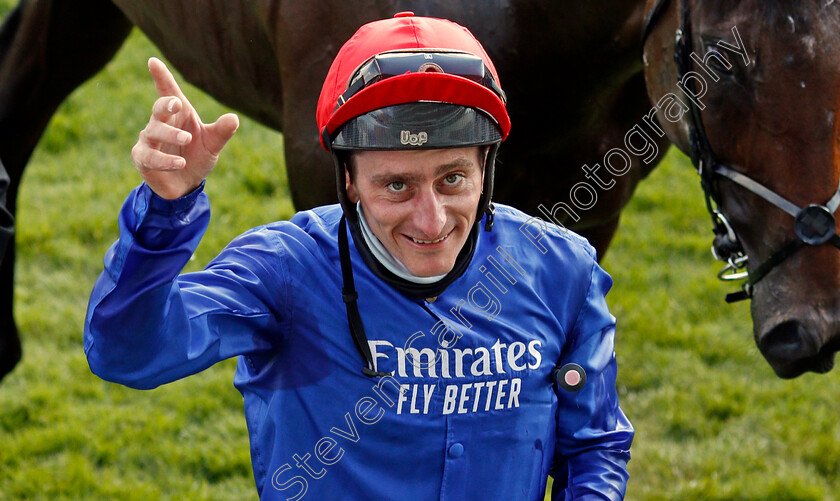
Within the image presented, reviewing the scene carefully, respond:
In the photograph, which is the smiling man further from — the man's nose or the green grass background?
the green grass background

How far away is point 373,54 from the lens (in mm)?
2043

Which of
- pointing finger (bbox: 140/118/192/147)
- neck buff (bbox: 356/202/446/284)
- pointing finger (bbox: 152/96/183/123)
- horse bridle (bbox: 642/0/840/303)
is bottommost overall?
pointing finger (bbox: 140/118/192/147)

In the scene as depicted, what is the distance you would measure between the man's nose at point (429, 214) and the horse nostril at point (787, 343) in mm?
941

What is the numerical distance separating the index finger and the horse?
4.72 feet

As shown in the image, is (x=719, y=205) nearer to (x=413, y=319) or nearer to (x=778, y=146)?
(x=778, y=146)

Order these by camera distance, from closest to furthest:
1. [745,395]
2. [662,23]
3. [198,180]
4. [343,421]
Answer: [198,180] → [343,421] → [662,23] → [745,395]

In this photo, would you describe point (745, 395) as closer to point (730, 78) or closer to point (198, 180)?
point (730, 78)

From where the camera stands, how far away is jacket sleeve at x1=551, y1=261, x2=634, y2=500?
2203 millimetres

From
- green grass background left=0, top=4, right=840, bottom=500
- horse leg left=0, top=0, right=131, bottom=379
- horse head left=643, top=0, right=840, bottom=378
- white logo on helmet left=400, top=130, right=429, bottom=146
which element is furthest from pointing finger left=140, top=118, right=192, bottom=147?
horse leg left=0, top=0, right=131, bottom=379

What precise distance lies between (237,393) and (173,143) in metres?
3.32

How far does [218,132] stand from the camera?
1.70m

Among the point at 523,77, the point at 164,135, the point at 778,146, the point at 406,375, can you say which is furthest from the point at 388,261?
the point at 523,77

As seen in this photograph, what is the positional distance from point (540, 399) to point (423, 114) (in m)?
0.67

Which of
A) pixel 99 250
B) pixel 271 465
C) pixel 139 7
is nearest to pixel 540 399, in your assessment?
pixel 271 465
